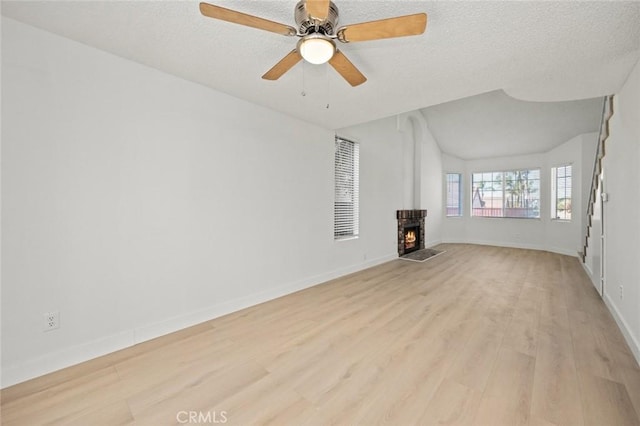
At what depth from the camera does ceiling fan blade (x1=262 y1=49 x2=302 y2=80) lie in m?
1.84

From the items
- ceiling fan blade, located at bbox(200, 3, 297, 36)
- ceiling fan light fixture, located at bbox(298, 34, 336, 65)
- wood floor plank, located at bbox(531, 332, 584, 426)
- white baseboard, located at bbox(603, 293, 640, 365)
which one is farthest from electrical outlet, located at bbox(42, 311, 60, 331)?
white baseboard, located at bbox(603, 293, 640, 365)

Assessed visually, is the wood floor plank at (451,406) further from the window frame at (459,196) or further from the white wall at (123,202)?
the window frame at (459,196)

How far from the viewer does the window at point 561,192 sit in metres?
6.83

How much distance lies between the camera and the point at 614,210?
9.60 feet

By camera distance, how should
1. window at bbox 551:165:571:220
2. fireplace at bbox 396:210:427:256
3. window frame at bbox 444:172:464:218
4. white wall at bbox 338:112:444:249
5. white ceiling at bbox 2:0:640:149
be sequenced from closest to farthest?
white ceiling at bbox 2:0:640:149 < white wall at bbox 338:112:444:249 < fireplace at bbox 396:210:427:256 < window at bbox 551:165:571:220 < window frame at bbox 444:172:464:218

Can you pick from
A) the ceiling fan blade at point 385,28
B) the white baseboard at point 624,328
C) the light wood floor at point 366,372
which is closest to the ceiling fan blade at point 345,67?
the ceiling fan blade at point 385,28

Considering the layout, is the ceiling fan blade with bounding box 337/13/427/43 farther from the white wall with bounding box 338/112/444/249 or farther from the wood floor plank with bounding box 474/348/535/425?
A: the white wall with bounding box 338/112/444/249

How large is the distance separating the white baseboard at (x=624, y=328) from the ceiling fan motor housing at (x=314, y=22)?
3.37 meters

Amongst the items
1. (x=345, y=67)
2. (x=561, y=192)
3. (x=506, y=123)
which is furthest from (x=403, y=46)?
(x=561, y=192)

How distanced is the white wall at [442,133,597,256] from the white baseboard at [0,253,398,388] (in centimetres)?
714

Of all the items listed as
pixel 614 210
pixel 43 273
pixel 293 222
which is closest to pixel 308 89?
pixel 293 222

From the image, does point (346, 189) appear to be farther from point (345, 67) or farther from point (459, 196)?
point (459, 196)

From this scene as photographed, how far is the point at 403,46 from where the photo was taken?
6.86 ft

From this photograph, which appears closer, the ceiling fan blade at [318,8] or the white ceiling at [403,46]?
the ceiling fan blade at [318,8]
